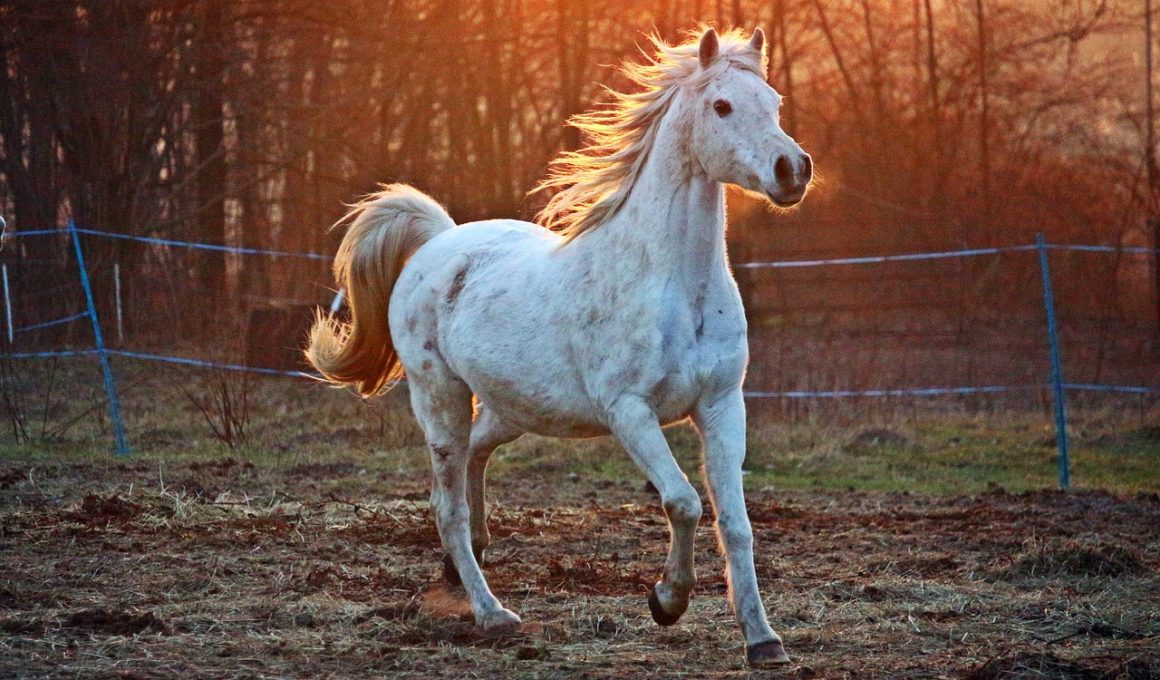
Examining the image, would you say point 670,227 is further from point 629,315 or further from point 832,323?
point 832,323

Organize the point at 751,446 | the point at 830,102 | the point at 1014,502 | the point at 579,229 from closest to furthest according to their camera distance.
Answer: the point at 579,229 < the point at 1014,502 < the point at 751,446 < the point at 830,102

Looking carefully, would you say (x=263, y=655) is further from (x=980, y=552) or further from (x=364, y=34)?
(x=364, y=34)

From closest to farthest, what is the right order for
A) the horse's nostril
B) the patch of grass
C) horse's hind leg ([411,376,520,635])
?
1. the horse's nostril
2. horse's hind leg ([411,376,520,635])
3. the patch of grass

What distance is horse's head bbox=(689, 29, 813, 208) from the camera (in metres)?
4.24

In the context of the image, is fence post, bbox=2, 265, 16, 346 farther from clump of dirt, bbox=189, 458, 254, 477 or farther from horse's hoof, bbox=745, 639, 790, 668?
horse's hoof, bbox=745, 639, 790, 668

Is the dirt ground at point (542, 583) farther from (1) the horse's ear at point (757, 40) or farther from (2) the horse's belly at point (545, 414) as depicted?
(1) the horse's ear at point (757, 40)

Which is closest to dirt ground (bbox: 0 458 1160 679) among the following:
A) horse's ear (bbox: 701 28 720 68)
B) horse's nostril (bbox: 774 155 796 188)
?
horse's nostril (bbox: 774 155 796 188)

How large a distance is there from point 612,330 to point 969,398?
9.17 m

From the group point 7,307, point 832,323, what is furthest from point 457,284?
point 832,323

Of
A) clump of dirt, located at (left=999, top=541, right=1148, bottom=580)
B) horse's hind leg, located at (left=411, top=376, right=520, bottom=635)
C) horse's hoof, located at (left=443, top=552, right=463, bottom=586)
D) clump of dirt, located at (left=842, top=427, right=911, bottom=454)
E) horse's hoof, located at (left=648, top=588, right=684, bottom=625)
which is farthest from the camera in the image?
clump of dirt, located at (left=842, top=427, right=911, bottom=454)

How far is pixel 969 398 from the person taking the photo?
42.5ft

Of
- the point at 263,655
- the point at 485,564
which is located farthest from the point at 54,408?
the point at 263,655

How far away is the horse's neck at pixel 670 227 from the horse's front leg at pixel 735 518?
407mm

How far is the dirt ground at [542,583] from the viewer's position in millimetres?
4320
